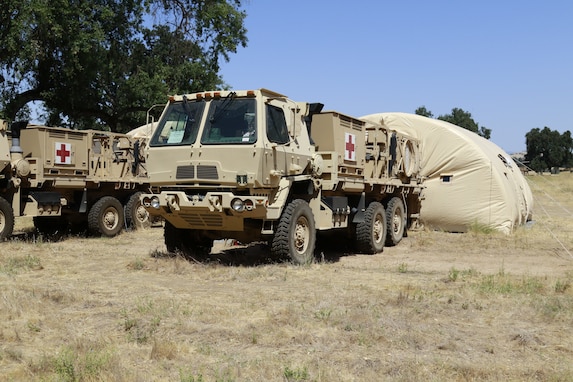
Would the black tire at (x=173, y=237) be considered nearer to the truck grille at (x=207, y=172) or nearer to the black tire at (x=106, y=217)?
the truck grille at (x=207, y=172)

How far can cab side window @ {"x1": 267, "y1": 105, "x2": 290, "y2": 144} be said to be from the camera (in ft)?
32.2

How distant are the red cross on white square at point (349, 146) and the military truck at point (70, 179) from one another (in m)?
4.93

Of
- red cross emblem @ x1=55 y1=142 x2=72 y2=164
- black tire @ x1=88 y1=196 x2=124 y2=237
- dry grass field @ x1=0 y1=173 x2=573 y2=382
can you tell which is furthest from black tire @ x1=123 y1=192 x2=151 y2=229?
dry grass field @ x1=0 y1=173 x2=573 y2=382

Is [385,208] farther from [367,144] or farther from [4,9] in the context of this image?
[4,9]

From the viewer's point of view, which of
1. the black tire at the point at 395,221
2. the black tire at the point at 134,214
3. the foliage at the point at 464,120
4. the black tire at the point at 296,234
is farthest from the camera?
the foliage at the point at 464,120

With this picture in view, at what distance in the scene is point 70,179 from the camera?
565 inches

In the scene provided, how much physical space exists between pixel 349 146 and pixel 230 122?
300 cm

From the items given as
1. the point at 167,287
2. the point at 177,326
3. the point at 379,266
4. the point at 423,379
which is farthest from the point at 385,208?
the point at 423,379

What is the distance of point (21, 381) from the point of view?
4629mm

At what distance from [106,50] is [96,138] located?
865 centimetres

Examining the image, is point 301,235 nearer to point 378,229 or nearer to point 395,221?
point 378,229

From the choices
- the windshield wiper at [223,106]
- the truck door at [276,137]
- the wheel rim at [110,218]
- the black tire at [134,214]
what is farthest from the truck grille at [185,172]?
the black tire at [134,214]

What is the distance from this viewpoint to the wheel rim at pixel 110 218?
1530cm

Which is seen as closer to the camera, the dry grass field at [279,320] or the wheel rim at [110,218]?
the dry grass field at [279,320]
